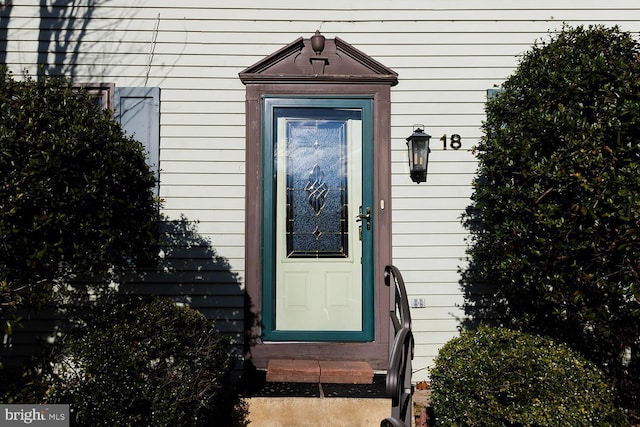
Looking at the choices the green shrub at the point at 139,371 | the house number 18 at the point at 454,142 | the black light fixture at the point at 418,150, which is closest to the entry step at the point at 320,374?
the green shrub at the point at 139,371

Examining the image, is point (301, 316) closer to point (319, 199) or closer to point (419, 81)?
point (319, 199)

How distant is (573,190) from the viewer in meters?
3.93

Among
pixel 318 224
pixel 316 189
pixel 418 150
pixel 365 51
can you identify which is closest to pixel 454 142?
pixel 418 150

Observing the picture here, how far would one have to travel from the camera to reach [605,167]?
3.85 meters

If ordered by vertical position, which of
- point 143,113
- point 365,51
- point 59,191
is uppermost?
A: point 365,51

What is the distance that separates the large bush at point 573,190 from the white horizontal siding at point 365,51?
595mm

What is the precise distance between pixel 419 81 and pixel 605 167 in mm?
1916

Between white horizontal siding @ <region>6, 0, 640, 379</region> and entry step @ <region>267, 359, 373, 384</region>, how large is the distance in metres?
0.76

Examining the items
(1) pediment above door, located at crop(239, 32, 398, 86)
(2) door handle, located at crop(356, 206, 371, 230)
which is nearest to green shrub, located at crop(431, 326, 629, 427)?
(2) door handle, located at crop(356, 206, 371, 230)

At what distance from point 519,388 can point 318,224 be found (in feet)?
7.60

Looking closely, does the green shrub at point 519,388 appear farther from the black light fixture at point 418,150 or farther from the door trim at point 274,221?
the black light fixture at point 418,150

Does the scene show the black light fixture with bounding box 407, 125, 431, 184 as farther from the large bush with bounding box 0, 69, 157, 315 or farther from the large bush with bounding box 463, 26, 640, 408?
the large bush with bounding box 0, 69, 157, 315

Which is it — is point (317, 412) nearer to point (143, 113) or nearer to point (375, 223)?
point (375, 223)

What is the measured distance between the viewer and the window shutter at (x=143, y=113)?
504 centimetres
